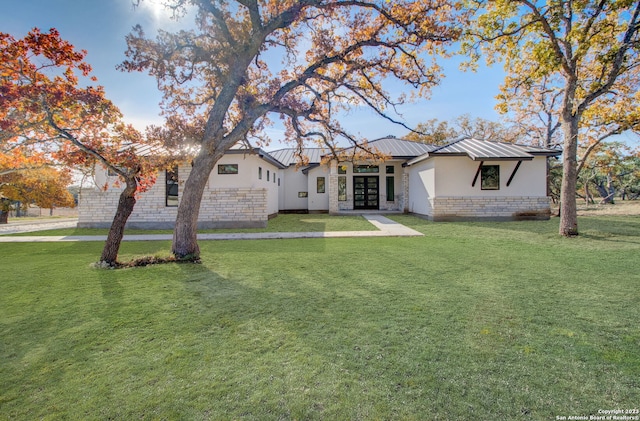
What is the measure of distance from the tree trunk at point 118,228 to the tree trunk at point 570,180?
11.1 meters

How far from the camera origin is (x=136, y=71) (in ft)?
20.6

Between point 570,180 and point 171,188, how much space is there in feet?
46.2

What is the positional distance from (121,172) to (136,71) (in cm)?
211

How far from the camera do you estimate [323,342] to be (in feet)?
8.99

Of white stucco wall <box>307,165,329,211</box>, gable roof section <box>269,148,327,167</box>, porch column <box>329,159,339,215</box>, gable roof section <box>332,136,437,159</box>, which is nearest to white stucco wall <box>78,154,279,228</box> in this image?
porch column <box>329,159,339,215</box>

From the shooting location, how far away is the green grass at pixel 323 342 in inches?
76.9

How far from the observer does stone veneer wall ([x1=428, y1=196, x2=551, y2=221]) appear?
1327cm

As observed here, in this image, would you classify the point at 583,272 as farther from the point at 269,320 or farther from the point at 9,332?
the point at 9,332

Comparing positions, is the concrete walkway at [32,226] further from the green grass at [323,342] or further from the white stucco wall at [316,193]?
the white stucco wall at [316,193]

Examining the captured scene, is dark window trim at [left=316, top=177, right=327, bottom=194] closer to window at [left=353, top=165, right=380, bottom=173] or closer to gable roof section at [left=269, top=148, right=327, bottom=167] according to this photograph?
gable roof section at [left=269, top=148, right=327, bottom=167]

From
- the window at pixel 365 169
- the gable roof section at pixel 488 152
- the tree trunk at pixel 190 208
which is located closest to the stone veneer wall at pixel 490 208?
the gable roof section at pixel 488 152

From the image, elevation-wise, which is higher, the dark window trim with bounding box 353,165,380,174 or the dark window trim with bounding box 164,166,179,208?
the dark window trim with bounding box 353,165,380,174

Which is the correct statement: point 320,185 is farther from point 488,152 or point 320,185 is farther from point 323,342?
point 323,342

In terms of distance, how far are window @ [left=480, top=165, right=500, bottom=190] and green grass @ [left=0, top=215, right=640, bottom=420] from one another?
8.66 metres
